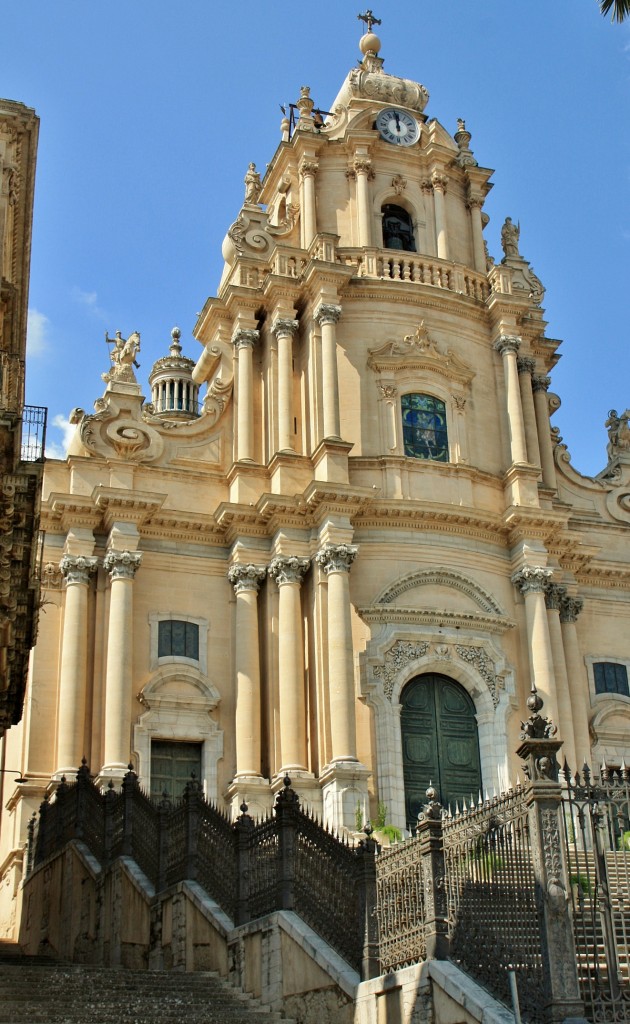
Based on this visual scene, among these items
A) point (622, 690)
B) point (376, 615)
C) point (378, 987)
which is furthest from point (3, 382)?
point (622, 690)

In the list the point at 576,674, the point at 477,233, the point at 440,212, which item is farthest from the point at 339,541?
the point at 477,233

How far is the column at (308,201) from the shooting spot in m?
32.2

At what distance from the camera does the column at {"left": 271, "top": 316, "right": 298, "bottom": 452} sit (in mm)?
29448

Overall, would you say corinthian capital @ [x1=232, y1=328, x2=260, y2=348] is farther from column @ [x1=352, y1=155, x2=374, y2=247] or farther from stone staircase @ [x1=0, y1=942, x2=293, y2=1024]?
stone staircase @ [x1=0, y1=942, x2=293, y2=1024]

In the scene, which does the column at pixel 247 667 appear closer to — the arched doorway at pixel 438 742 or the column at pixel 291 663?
the column at pixel 291 663

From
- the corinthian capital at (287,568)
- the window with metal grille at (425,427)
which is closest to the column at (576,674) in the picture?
the window with metal grille at (425,427)

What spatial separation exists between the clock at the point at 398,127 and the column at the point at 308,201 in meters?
2.24

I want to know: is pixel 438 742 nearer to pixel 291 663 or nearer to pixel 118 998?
pixel 291 663

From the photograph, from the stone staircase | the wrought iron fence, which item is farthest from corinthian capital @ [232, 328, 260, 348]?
the wrought iron fence

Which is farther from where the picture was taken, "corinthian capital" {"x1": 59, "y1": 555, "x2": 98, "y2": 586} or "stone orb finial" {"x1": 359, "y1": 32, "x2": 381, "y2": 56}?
"stone orb finial" {"x1": 359, "y1": 32, "x2": 381, "y2": 56}

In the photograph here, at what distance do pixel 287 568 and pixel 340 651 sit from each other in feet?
7.37

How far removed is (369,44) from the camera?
120ft

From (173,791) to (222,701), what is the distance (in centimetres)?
209

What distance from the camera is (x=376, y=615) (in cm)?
2816
